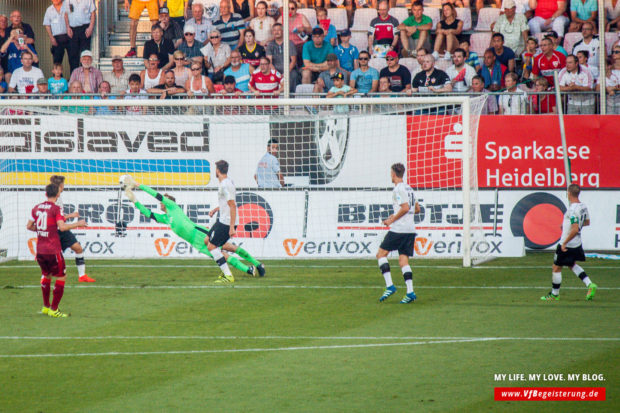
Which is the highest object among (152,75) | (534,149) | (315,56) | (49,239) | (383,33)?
(383,33)

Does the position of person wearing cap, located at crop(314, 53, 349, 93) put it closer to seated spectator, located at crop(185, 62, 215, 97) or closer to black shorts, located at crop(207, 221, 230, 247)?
seated spectator, located at crop(185, 62, 215, 97)

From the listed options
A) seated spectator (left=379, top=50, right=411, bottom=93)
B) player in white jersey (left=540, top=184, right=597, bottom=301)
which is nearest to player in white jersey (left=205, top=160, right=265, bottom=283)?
player in white jersey (left=540, top=184, right=597, bottom=301)

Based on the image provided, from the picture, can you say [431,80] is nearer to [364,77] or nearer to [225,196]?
[364,77]

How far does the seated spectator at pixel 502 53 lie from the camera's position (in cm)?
1919

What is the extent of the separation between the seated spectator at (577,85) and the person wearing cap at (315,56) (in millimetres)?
5387

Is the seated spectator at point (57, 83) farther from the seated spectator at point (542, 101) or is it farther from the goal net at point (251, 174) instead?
the seated spectator at point (542, 101)

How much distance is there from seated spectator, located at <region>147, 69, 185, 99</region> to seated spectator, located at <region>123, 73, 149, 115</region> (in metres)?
0.24

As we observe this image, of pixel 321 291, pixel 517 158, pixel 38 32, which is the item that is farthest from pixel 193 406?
pixel 38 32

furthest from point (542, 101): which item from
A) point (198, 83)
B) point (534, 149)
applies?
point (198, 83)

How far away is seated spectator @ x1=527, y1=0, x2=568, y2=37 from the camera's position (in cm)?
2003

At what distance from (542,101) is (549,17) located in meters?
3.07

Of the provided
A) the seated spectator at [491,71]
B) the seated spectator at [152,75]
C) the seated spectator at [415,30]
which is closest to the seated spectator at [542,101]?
the seated spectator at [491,71]

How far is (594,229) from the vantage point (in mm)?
17297

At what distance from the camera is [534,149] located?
1773 centimetres
